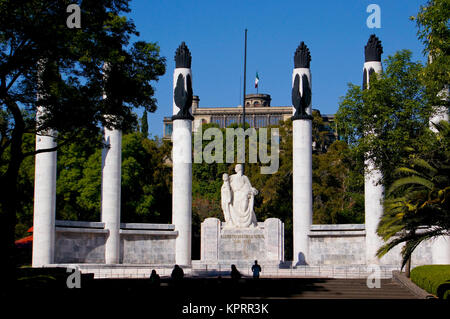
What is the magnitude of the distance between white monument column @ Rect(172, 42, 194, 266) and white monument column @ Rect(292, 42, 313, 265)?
21.5 ft

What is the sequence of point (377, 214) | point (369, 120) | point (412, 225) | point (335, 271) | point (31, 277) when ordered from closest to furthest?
point (412, 225)
point (31, 277)
point (369, 120)
point (335, 271)
point (377, 214)

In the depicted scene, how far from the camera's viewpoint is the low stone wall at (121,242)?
121 feet

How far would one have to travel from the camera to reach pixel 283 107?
115 metres

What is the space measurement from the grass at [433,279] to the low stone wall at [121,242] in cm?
1658

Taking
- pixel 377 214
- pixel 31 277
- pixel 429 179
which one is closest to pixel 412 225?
pixel 429 179

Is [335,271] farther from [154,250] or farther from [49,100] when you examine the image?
[49,100]

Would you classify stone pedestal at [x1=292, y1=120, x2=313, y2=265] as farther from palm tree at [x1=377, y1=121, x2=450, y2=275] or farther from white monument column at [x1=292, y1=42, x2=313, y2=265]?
palm tree at [x1=377, y1=121, x2=450, y2=275]

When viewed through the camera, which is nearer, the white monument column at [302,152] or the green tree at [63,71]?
the green tree at [63,71]

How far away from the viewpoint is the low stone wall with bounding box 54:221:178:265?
36.9m

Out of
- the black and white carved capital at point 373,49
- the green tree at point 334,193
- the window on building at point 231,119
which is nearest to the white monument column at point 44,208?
the black and white carved capital at point 373,49

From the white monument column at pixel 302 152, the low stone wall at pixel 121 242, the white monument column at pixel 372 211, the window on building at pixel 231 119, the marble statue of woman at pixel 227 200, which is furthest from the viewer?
the window on building at pixel 231 119

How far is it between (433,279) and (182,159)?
2036cm

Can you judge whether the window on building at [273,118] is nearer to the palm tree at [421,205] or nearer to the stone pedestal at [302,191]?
the stone pedestal at [302,191]
